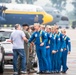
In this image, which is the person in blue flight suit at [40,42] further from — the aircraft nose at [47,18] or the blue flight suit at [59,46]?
the aircraft nose at [47,18]

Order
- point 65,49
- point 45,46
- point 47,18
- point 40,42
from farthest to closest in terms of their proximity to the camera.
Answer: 1. point 47,18
2. point 65,49
3. point 45,46
4. point 40,42

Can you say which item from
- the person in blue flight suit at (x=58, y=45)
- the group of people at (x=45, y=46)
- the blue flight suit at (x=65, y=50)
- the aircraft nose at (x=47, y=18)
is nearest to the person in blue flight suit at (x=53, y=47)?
the group of people at (x=45, y=46)

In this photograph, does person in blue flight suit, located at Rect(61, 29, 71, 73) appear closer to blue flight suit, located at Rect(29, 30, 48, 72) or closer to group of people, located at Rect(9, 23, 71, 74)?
group of people, located at Rect(9, 23, 71, 74)

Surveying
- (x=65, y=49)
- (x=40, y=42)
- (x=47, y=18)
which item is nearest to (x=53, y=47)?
(x=65, y=49)

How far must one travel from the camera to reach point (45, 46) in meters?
18.4

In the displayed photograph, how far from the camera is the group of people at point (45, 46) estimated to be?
1755cm

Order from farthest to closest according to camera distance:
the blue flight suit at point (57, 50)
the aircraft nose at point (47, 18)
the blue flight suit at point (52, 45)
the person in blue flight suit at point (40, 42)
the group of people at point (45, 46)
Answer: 1. the aircraft nose at point (47, 18)
2. the blue flight suit at point (57, 50)
3. the blue flight suit at point (52, 45)
4. the person in blue flight suit at point (40, 42)
5. the group of people at point (45, 46)

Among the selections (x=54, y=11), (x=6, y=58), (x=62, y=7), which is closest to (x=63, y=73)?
(x=6, y=58)

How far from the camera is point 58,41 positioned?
19016 mm

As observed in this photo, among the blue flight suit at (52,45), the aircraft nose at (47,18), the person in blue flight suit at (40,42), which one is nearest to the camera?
the person in blue flight suit at (40,42)

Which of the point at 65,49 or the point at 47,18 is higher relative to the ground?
the point at 65,49

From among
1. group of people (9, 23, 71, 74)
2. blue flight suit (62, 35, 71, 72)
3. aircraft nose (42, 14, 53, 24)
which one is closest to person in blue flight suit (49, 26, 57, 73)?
group of people (9, 23, 71, 74)

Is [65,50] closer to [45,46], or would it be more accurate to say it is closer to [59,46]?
[59,46]

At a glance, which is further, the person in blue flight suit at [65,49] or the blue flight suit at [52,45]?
the person in blue flight suit at [65,49]
